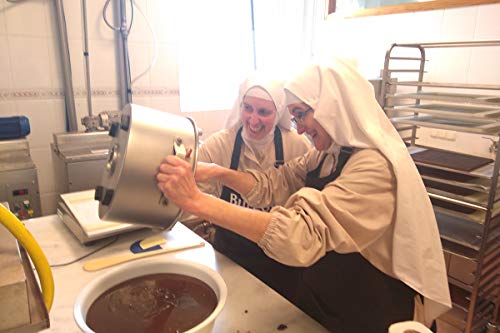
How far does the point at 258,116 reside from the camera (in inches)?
63.6

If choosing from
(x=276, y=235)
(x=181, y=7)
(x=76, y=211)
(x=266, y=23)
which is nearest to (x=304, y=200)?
(x=276, y=235)

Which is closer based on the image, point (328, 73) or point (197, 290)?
point (197, 290)

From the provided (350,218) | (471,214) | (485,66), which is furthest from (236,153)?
(485,66)

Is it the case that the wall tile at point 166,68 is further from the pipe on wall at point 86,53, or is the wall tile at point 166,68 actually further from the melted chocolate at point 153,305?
the melted chocolate at point 153,305

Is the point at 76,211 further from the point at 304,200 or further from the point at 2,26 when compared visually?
the point at 2,26

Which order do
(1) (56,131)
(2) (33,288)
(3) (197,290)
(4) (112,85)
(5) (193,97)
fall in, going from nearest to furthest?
(2) (33,288) → (3) (197,290) → (1) (56,131) → (4) (112,85) → (5) (193,97)

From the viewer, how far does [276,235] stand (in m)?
0.84

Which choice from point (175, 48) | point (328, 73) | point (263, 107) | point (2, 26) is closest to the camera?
point (328, 73)

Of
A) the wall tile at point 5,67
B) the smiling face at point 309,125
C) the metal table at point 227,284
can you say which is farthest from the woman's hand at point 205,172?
the wall tile at point 5,67

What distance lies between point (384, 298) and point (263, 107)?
89cm

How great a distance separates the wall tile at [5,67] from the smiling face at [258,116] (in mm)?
1252

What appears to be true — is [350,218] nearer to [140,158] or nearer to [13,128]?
[140,158]

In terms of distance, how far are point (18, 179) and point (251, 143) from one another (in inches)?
39.0

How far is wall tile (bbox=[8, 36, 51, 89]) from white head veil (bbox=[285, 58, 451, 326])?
5.18ft
